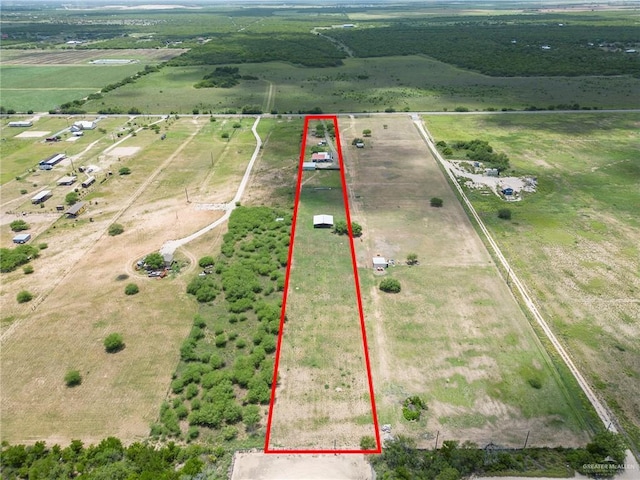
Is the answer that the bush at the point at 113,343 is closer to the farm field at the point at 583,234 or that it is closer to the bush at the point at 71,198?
the bush at the point at 71,198

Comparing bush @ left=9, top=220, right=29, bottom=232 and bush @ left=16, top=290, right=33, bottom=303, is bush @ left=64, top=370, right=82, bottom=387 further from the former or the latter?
bush @ left=9, top=220, right=29, bottom=232

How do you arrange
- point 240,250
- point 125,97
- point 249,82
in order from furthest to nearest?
1. point 249,82
2. point 125,97
3. point 240,250

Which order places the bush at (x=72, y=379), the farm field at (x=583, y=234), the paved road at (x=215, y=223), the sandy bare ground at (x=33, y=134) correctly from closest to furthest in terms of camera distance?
the bush at (x=72, y=379) < the farm field at (x=583, y=234) < the paved road at (x=215, y=223) < the sandy bare ground at (x=33, y=134)

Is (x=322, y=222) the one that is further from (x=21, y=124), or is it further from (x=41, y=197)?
(x=21, y=124)

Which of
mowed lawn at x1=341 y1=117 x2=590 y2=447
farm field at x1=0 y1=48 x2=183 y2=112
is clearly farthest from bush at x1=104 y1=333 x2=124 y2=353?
farm field at x1=0 y1=48 x2=183 y2=112

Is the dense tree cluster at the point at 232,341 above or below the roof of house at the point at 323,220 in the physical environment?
below

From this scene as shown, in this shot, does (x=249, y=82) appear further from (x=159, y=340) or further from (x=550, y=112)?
(x=159, y=340)

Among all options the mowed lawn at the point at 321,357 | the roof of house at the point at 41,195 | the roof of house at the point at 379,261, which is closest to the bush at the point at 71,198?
the roof of house at the point at 41,195

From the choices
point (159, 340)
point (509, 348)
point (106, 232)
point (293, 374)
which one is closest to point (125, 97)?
point (106, 232)
